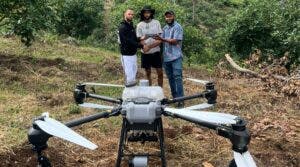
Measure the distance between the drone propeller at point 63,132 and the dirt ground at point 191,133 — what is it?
3055 mm

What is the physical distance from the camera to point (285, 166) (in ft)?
20.4

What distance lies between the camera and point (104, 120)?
7.93 meters

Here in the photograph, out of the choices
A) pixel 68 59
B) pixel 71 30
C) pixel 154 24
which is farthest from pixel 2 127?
pixel 71 30

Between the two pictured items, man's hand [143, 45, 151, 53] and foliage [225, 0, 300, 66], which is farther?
foliage [225, 0, 300, 66]

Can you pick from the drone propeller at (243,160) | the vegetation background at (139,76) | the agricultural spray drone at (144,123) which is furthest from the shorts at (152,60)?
the drone propeller at (243,160)

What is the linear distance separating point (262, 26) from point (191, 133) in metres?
10.4

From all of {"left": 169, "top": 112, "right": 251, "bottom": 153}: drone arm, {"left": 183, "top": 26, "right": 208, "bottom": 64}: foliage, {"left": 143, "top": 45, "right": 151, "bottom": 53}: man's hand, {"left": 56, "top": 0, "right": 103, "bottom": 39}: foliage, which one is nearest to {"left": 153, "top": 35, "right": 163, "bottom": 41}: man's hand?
{"left": 143, "top": 45, "right": 151, "bottom": 53}: man's hand

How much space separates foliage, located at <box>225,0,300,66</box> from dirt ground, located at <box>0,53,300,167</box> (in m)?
3.64

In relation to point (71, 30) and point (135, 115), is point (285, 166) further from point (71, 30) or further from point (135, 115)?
point (71, 30)

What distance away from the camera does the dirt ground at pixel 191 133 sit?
20.4 feet

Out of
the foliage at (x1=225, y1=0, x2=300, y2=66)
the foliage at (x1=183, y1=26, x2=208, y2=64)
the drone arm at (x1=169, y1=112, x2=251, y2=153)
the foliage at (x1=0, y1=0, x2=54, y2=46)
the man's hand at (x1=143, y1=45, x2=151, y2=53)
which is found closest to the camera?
the drone arm at (x1=169, y1=112, x2=251, y2=153)

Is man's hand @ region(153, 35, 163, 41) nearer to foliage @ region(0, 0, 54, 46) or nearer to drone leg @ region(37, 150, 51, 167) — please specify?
foliage @ region(0, 0, 54, 46)

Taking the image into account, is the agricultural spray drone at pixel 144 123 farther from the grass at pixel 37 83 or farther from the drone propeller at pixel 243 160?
the grass at pixel 37 83

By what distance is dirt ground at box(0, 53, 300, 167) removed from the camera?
6223 mm
